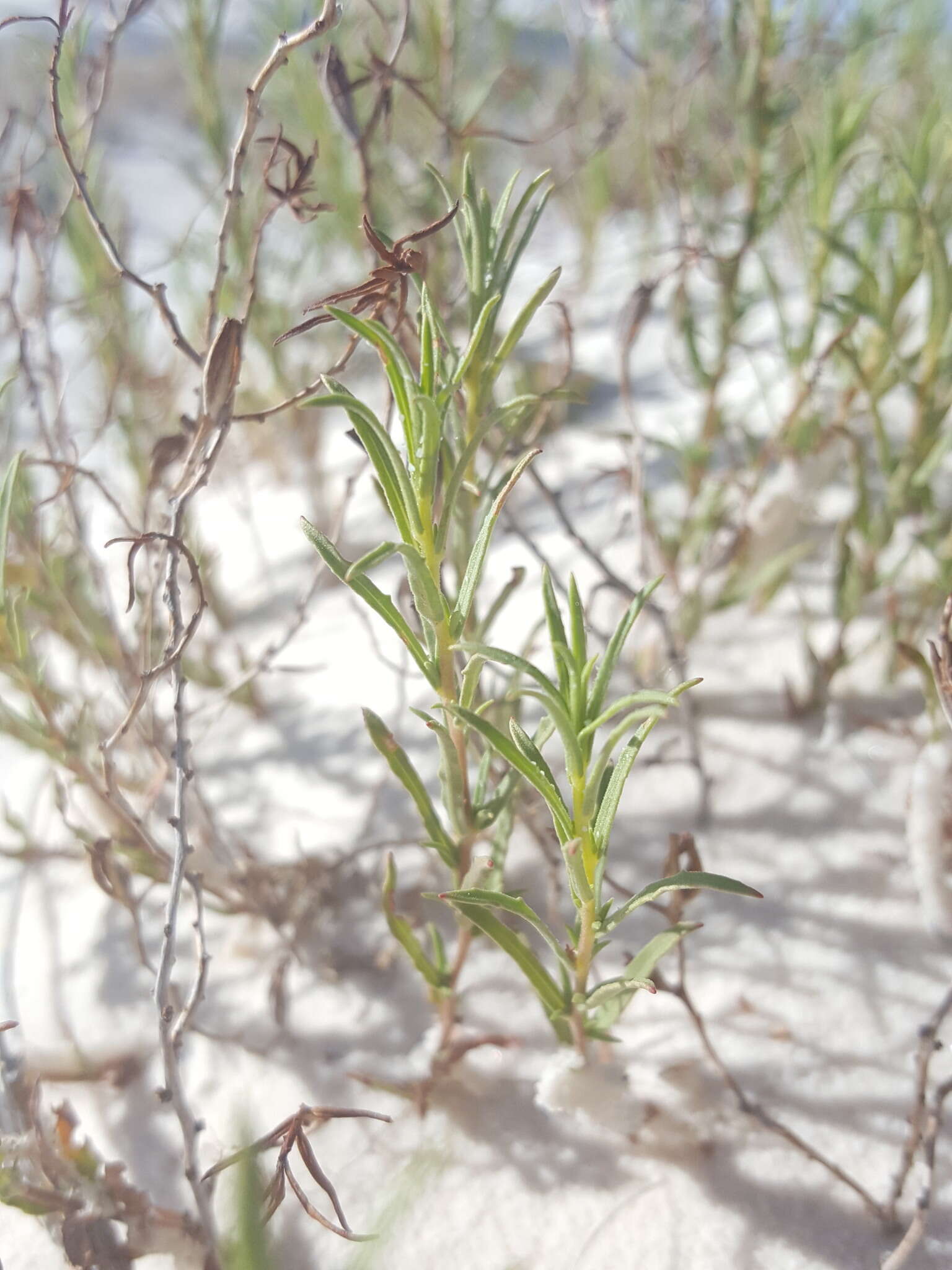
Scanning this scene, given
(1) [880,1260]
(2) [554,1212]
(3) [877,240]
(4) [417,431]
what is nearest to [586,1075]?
(2) [554,1212]

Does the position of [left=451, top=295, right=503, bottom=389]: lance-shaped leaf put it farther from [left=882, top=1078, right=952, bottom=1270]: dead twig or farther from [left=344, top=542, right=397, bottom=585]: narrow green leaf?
[left=882, top=1078, right=952, bottom=1270]: dead twig

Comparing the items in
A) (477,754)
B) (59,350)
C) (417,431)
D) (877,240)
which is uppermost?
(59,350)

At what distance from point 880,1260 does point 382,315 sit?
792mm

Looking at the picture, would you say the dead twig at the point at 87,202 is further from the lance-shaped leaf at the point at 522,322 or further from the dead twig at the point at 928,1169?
the dead twig at the point at 928,1169

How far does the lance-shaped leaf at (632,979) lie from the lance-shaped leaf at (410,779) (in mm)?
132

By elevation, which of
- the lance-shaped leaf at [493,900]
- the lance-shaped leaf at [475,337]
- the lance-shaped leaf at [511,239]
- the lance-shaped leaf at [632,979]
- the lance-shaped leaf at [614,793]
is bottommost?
the lance-shaped leaf at [632,979]

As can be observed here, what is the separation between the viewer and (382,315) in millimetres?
704

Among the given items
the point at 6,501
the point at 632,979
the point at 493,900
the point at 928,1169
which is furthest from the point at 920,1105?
the point at 6,501

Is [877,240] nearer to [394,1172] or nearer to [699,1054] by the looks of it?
[699,1054]

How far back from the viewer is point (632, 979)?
1.77 feet

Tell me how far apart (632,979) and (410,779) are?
7.5 inches

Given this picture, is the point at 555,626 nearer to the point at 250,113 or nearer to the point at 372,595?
the point at 372,595

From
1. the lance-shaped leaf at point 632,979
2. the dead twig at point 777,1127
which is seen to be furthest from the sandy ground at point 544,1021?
the lance-shaped leaf at point 632,979

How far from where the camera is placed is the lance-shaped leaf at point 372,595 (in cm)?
48
